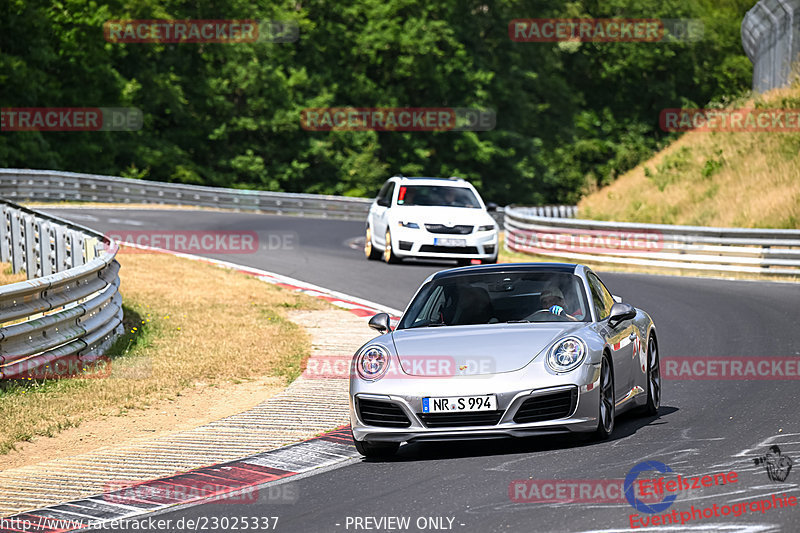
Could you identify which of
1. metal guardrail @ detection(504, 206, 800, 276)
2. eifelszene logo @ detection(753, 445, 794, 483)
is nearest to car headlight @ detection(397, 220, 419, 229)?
metal guardrail @ detection(504, 206, 800, 276)

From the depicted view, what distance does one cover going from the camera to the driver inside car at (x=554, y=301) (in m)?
9.56

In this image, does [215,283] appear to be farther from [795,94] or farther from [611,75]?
[611,75]

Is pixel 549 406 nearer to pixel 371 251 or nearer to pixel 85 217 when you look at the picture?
pixel 371 251

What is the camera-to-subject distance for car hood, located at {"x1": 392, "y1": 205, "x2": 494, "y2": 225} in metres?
23.8

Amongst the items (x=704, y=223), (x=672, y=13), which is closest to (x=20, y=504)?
(x=704, y=223)

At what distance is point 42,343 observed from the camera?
11875 millimetres

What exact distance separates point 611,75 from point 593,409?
2957 inches

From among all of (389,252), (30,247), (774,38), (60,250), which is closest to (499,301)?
(60,250)

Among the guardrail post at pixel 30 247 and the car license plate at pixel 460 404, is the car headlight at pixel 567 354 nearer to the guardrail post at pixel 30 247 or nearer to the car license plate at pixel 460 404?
the car license plate at pixel 460 404

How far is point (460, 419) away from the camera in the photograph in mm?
8484

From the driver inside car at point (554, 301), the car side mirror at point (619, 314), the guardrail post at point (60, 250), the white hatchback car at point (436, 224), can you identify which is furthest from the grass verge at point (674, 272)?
the car side mirror at point (619, 314)

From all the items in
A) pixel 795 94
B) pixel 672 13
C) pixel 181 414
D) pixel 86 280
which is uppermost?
pixel 672 13

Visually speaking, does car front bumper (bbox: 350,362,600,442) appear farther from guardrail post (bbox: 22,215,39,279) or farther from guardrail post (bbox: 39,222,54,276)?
guardrail post (bbox: 22,215,39,279)

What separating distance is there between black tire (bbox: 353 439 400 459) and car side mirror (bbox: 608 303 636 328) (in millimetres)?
1913
